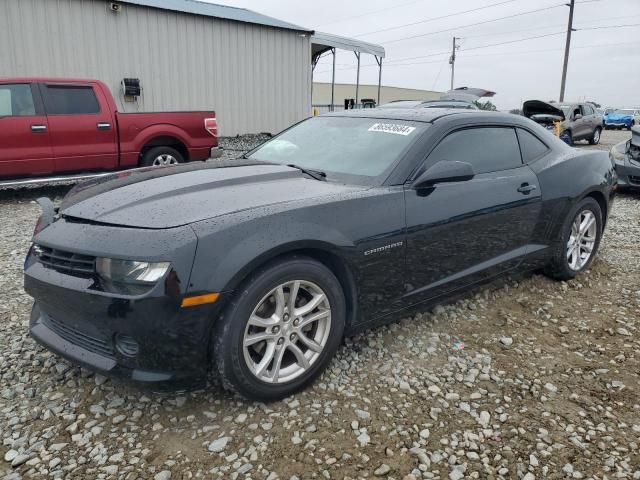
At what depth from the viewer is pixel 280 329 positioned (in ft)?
8.05

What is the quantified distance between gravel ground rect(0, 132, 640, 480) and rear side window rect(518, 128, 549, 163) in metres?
1.33

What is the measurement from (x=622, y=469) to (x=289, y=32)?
1452cm

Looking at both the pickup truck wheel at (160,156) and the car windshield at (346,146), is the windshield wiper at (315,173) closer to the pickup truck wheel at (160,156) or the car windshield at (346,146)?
the car windshield at (346,146)

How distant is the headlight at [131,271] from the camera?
2.08 meters

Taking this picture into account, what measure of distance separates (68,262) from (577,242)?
397 centimetres

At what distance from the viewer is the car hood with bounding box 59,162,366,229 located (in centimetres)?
234

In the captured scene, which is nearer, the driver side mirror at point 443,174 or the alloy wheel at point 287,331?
the alloy wheel at point 287,331

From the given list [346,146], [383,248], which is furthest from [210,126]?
[383,248]

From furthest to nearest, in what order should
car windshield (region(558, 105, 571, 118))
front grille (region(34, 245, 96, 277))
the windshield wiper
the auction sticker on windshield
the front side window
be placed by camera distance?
the front side window → car windshield (region(558, 105, 571, 118)) → the auction sticker on windshield → the windshield wiper → front grille (region(34, 245, 96, 277))

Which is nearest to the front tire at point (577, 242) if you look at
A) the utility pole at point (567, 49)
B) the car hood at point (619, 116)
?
the utility pole at point (567, 49)

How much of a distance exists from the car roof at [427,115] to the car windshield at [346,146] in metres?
0.07

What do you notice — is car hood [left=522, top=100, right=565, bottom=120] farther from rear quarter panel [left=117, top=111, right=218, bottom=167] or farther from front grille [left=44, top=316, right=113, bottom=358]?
front grille [left=44, top=316, right=113, bottom=358]

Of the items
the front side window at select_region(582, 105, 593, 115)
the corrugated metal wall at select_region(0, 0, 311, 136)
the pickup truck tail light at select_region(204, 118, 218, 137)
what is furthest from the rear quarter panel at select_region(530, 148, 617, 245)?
the front side window at select_region(582, 105, 593, 115)

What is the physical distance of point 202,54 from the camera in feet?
42.4
